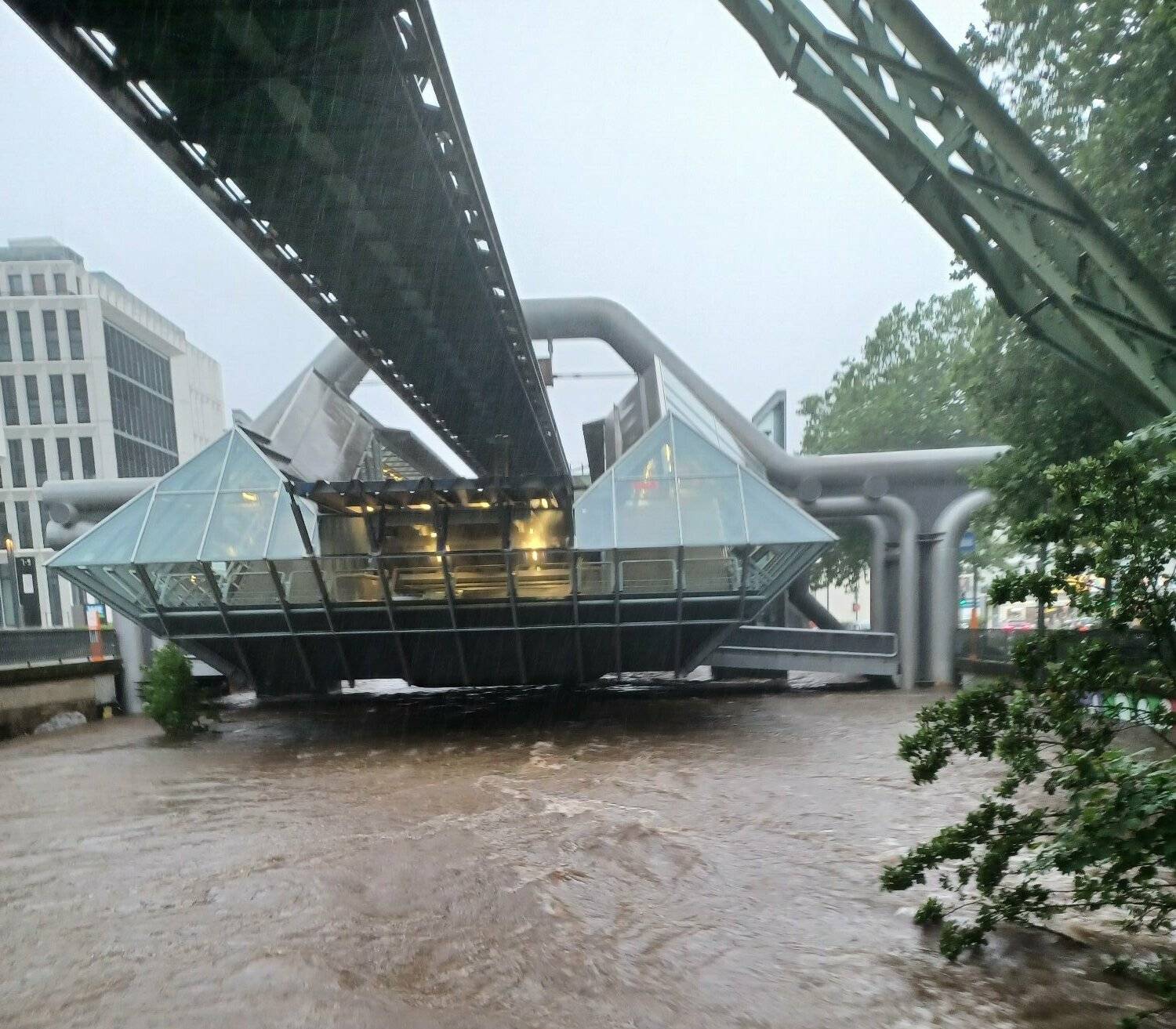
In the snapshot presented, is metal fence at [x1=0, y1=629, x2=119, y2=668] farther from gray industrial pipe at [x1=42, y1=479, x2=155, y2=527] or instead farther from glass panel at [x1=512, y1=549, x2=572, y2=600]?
glass panel at [x1=512, y1=549, x2=572, y2=600]

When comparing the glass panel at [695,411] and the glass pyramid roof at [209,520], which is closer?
the glass pyramid roof at [209,520]

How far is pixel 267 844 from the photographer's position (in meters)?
9.28

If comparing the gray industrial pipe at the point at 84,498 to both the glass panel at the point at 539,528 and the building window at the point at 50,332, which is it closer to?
the glass panel at the point at 539,528

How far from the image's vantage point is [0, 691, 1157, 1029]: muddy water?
521 centimetres

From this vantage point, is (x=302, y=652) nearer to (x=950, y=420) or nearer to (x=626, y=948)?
(x=626, y=948)

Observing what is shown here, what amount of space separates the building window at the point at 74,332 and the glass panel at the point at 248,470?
51.3m

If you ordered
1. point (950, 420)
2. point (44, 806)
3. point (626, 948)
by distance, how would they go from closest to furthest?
1. point (626, 948)
2. point (44, 806)
3. point (950, 420)

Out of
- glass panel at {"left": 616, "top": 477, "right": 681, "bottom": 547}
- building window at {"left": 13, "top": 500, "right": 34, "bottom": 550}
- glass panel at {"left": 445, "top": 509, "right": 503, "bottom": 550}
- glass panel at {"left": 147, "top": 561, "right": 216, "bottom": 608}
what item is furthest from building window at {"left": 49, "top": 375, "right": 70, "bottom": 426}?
glass panel at {"left": 616, "top": 477, "right": 681, "bottom": 547}

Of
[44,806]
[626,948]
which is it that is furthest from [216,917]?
[44,806]

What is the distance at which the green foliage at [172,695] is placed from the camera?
57.5 ft

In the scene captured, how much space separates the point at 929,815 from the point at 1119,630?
19.8 feet

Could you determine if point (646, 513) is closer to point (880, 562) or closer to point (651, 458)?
point (651, 458)

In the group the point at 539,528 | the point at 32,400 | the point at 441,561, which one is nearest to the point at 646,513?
the point at 539,528

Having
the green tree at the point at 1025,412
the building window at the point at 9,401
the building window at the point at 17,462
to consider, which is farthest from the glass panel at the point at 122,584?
the building window at the point at 9,401
